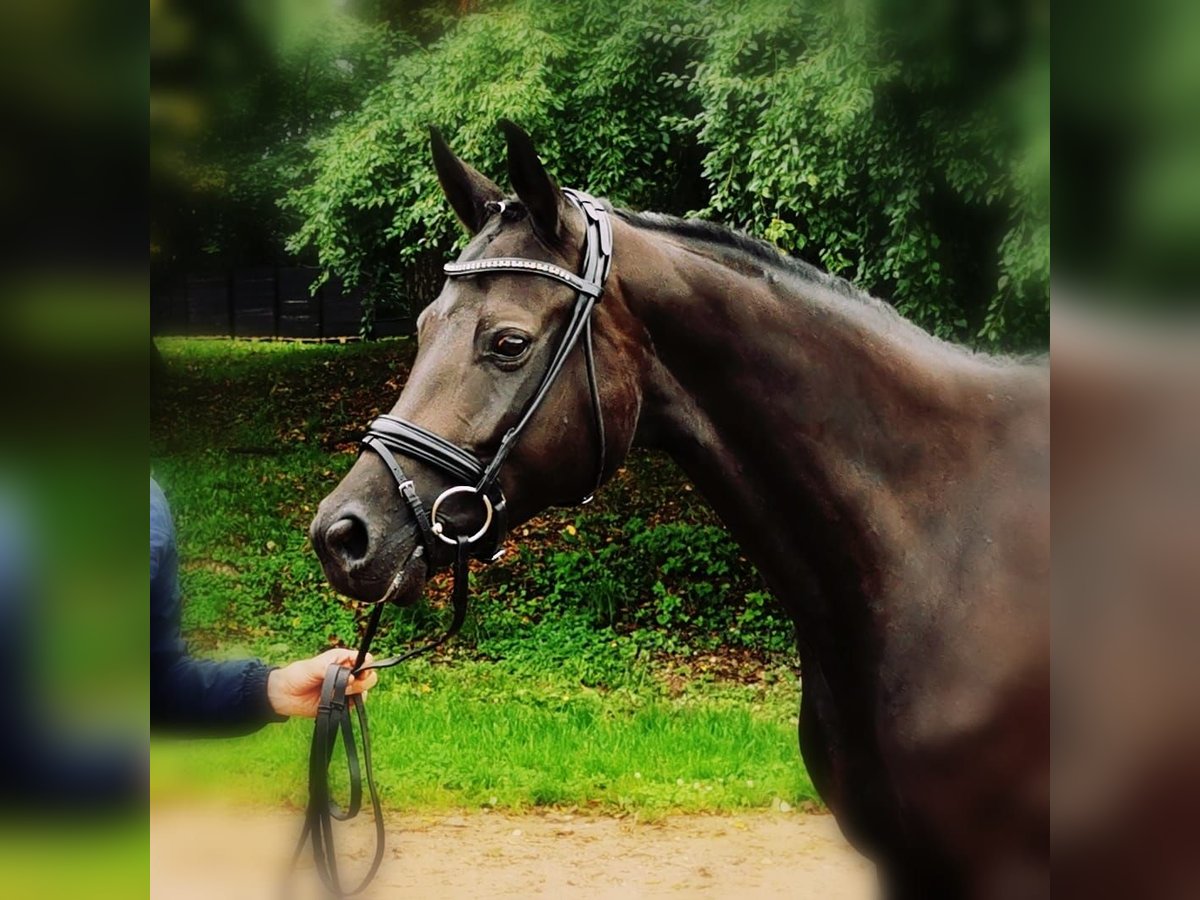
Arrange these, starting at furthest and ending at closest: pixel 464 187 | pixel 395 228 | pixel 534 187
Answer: pixel 395 228 → pixel 464 187 → pixel 534 187

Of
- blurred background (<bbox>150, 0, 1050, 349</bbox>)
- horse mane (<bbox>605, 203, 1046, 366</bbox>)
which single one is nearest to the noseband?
horse mane (<bbox>605, 203, 1046, 366</bbox>)

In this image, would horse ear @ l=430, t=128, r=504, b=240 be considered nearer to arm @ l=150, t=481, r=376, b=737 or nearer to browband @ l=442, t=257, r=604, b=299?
browband @ l=442, t=257, r=604, b=299

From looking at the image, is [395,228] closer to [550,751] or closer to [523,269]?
[550,751]

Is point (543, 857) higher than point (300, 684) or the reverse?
the reverse

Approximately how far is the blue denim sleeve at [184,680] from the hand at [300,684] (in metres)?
0.02

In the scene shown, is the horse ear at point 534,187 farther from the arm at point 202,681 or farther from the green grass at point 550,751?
the green grass at point 550,751

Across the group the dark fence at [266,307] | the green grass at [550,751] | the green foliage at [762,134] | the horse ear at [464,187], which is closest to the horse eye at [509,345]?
the horse ear at [464,187]

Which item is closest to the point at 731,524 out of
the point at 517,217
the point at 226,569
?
the point at 517,217

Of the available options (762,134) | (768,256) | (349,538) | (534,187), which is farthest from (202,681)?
(762,134)

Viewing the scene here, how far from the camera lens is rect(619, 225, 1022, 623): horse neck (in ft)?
5.87

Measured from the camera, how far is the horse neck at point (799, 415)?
1.79 m

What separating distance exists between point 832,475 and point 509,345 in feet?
1.90

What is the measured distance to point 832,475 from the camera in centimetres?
179
